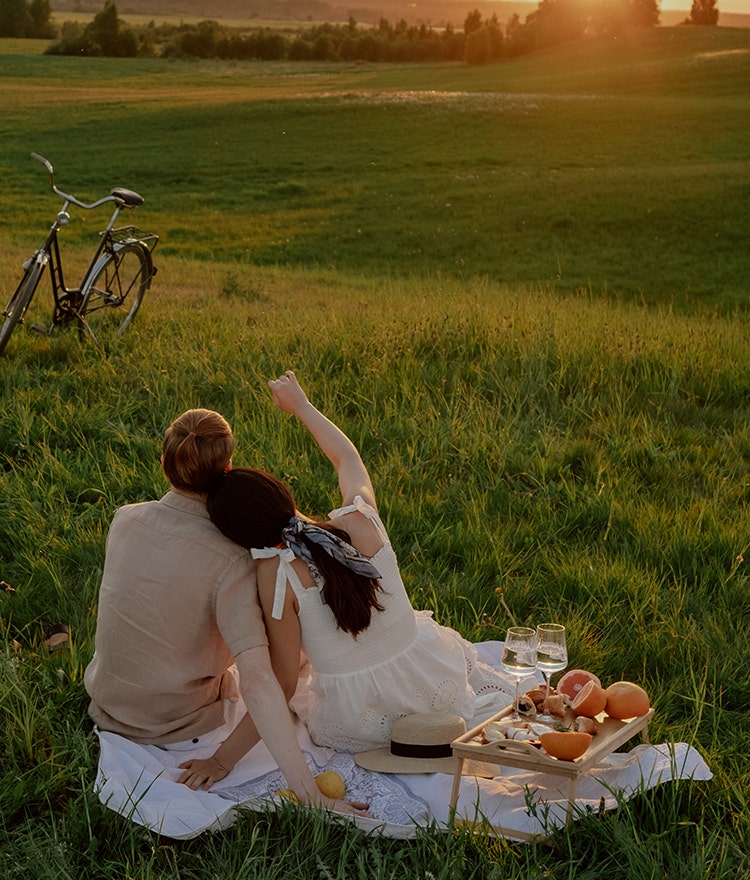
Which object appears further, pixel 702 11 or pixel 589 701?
pixel 702 11

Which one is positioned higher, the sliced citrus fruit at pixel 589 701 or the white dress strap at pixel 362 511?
the white dress strap at pixel 362 511

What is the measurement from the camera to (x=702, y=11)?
107 meters

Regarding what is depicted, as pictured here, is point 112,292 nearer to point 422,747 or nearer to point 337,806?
point 422,747

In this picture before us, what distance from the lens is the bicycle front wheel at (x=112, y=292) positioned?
9.65 metres

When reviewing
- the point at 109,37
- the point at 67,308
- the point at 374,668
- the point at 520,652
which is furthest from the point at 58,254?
the point at 109,37

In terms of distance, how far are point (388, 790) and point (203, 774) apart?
670 millimetres

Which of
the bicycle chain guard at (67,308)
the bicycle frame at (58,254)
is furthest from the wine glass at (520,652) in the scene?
the bicycle chain guard at (67,308)

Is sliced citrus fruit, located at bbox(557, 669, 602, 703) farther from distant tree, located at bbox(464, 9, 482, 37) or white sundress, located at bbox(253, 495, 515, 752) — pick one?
distant tree, located at bbox(464, 9, 482, 37)

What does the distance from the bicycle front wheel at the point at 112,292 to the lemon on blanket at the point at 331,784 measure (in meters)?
6.13

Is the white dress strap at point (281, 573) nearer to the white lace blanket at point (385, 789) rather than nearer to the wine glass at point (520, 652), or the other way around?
the white lace blanket at point (385, 789)

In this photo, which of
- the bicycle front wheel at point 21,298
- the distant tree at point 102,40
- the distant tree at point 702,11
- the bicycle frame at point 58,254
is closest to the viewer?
the bicycle front wheel at point 21,298

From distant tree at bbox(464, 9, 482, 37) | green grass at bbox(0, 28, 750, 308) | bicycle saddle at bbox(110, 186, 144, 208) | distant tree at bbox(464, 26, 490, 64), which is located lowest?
green grass at bbox(0, 28, 750, 308)

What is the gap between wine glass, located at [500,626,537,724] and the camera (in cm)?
370

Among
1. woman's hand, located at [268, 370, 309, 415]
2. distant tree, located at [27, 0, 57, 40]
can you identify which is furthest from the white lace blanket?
distant tree, located at [27, 0, 57, 40]
